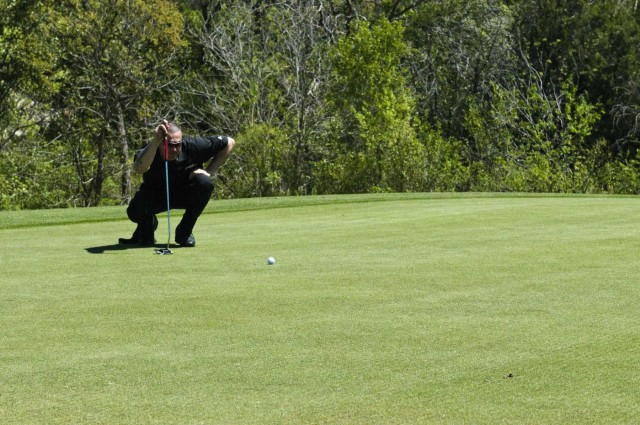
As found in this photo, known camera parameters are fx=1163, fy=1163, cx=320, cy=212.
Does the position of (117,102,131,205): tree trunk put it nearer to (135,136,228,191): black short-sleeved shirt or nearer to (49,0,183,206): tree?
(49,0,183,206): tree

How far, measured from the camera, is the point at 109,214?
14.9 metres

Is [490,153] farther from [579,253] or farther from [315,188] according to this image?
[579,253]

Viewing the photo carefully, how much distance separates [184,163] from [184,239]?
0.89 m

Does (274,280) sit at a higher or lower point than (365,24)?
lower

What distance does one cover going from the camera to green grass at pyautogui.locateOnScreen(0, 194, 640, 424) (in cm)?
444

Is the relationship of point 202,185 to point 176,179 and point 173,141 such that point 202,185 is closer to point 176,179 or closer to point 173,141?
point 176,179

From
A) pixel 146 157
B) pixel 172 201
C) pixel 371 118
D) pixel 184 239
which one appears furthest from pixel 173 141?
pixel 371 118

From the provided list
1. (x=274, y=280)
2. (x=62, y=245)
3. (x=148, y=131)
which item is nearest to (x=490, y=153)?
(x=148, y=131)

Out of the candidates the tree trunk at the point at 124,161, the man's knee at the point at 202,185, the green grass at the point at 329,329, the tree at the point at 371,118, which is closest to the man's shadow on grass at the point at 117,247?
the green grass at the point at 329,329

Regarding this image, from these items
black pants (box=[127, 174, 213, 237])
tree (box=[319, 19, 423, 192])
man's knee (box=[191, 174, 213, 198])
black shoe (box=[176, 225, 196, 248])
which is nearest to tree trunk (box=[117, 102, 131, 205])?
tree (box=[319, 19, 423, 192])

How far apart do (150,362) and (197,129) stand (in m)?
32.1

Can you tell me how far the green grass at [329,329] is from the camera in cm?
444

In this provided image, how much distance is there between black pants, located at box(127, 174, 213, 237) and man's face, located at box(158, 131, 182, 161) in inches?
14.8

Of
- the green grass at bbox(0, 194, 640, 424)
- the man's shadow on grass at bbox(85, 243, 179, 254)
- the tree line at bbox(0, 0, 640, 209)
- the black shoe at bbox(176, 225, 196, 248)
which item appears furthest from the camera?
the tree line at bbox(0, 0, 640, 209)
